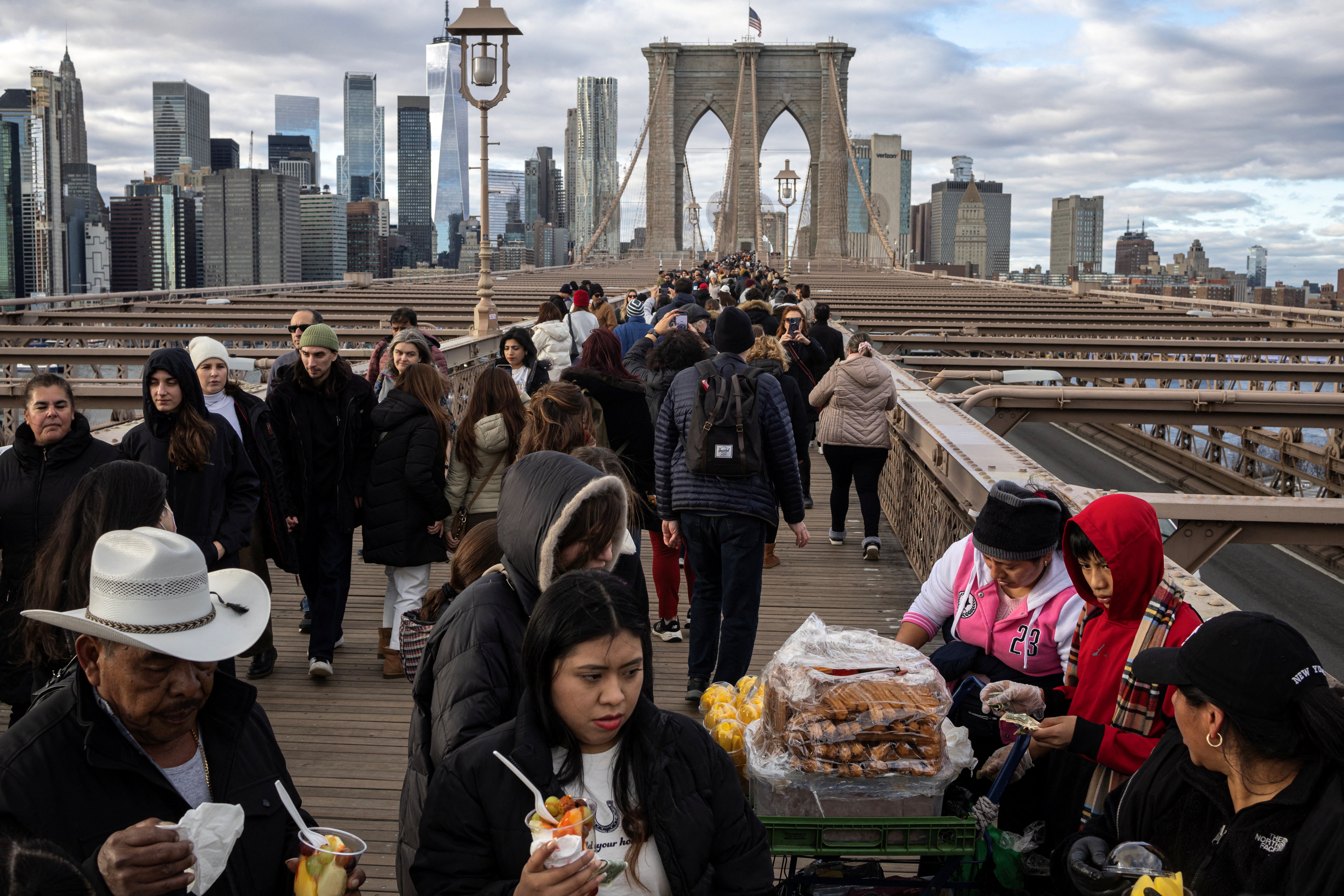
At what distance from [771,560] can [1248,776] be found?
5.37m

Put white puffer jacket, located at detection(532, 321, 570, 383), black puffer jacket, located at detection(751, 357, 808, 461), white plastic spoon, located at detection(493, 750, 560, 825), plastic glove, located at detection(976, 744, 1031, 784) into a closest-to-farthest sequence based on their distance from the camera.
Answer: white plastic spoon, located at detection(493, 750, 560, 825) < plastic glove, located at detection(976, 744, 1031, 784) < black puffer jacket, located at detection(751, 357, 808, 461) < white puffer jacket, located at detection(532, 321, 570, 383)

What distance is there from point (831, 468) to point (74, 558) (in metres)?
5.52

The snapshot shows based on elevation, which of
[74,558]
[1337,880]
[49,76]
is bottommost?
[1337,880]

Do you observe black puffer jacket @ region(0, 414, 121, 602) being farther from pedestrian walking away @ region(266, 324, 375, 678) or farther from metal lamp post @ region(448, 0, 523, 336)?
metal lamp post @ region(448, 0, 523, 336)

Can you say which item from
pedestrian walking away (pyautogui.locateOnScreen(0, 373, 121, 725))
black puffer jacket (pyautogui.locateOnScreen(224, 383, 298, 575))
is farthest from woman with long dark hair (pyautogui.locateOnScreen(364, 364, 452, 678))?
pedestrian walking away (pyautogui.locateOnScreen(0, 373, 121, 725))

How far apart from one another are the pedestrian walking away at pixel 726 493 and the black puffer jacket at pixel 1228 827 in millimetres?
2400

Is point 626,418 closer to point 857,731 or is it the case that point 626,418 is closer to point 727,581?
point 727,581

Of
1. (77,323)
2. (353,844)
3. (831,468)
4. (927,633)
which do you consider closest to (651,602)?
(831,468)

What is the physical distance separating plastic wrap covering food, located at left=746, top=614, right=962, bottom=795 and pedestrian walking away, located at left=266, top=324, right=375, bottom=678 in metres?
3.09

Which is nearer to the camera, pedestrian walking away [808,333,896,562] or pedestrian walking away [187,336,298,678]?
pedestrian walking away [187,336,298,678]

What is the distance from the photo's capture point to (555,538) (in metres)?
2.33

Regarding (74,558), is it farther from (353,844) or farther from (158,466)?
(158,466)

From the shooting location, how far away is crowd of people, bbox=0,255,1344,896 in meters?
1.89

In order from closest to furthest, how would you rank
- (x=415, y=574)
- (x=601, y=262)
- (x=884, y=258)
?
(x=415, y=574)
(x=601, y=262)
(x=884, y=258)
